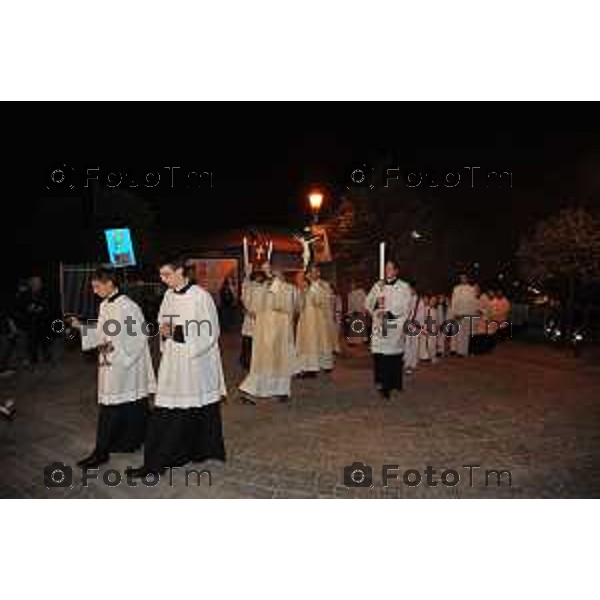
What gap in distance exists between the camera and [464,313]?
13.5 metres

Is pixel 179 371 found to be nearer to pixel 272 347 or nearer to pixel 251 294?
pixel 272 347

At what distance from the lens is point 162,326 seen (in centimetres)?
618

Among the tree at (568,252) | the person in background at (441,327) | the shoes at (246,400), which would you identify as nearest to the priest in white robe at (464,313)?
the person in background at (441,327)

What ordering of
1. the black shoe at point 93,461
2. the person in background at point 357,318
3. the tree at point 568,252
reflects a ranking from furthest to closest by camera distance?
the person in background at point 357,318 → the tree at point 568,252 → the black shoe at point 93,461

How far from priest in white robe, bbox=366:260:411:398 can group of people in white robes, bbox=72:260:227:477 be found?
330 cm

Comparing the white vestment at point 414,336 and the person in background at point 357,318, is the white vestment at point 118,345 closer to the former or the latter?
the white vestment at point 414,336

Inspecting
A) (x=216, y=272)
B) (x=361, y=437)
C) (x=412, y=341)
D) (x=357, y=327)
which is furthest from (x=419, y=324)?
(x=216, y=272)

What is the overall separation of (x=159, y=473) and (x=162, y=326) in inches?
50.2

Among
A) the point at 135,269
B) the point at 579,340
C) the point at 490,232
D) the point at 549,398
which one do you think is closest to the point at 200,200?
the point at 135,269

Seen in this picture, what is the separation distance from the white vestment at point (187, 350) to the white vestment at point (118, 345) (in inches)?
16.3

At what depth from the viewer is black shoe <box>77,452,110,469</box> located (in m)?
6.33

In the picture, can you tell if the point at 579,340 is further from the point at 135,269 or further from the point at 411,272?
the point at 135,269

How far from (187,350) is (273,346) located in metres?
2.91

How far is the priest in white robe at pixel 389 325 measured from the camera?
30.0 feet
